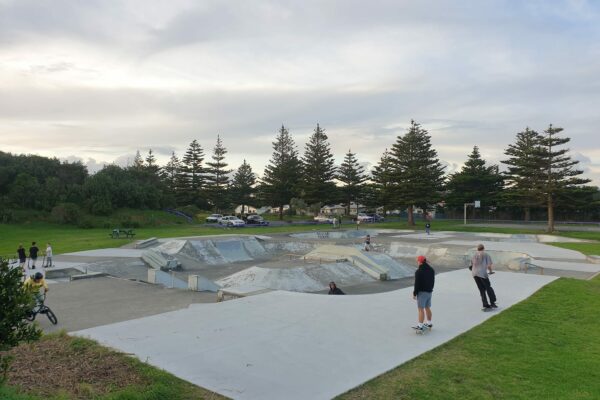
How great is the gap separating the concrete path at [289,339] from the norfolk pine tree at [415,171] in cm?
4162

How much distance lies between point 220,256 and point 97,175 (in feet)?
93.3

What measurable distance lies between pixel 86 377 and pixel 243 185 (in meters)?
63.4

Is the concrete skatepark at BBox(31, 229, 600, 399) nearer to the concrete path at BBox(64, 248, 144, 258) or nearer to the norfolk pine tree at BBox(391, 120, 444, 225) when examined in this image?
the concrete path at BBox(64, 248, 144, 258)

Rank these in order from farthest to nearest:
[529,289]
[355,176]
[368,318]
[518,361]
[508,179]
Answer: [355,176], [508,179], [529,289], [368,318], [518,361]

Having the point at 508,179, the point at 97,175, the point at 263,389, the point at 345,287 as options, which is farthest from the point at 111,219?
the point at 508,179

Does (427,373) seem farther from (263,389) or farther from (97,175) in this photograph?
(97,175)

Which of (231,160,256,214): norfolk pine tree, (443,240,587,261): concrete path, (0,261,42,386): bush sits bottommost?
(443,240,587,261): concrete path

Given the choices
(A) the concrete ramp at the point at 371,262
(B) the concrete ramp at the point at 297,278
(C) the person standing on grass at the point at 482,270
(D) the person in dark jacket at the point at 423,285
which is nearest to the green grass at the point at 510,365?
(C) the person standing on grass at the point at 482,270

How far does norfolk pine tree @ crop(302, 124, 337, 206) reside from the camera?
2498 inches

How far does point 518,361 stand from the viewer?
677 centimetres

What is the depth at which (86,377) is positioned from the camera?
230 inches

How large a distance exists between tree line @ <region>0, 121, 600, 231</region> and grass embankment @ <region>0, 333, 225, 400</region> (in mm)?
39942

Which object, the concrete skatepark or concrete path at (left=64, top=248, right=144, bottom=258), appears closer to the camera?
the concrete skatepark

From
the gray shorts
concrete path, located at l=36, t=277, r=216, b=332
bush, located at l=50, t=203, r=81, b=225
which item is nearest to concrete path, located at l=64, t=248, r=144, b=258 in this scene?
concrete path, located at l=36, t=277, r=216, b=332
